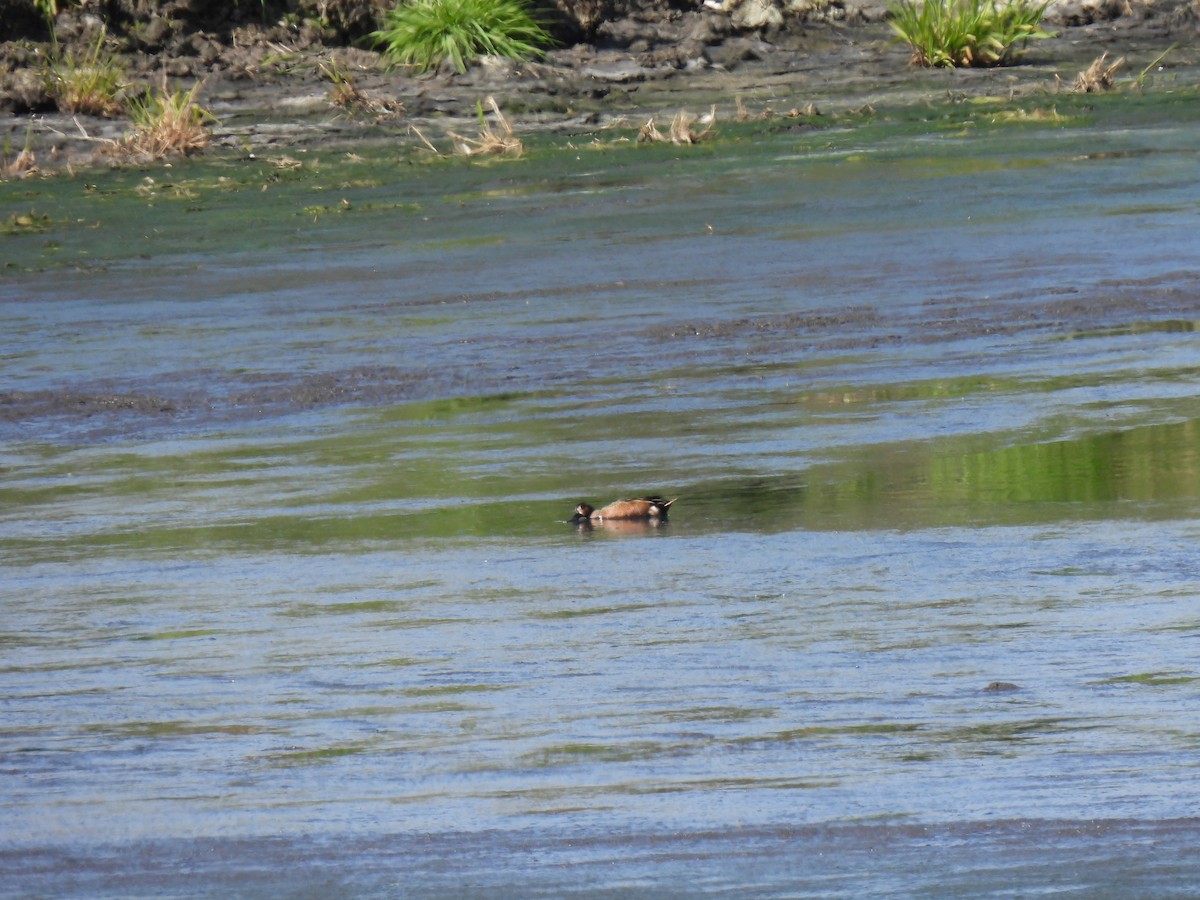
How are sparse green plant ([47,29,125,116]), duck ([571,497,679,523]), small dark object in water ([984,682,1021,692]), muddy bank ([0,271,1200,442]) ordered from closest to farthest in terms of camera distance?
1. small dark object in water ([984,682,1021,692])
2. duck ([571,497,679,523])
3. muddy bank ([0,271,1200,442])
4. sparse green plant ([47,29,125,116])

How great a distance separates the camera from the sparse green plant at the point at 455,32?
23553 mm

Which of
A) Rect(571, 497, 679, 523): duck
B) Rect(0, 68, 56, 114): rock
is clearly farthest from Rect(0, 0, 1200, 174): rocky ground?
Rect(571, 497, 679, 523): duck

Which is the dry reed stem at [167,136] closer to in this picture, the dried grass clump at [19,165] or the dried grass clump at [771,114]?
the dried grass clump at [19,165]

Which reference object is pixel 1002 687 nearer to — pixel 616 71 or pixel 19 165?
pixel 19 165

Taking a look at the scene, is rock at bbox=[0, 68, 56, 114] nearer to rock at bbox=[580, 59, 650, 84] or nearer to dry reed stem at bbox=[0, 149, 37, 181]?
dry reed stem at bbox=[0, 149, 37, 181]

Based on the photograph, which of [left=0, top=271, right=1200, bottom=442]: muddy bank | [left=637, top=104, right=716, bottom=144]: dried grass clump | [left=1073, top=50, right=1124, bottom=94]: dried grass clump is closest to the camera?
[left=0, top=271, right=1200, bottom=442]: muddy bank

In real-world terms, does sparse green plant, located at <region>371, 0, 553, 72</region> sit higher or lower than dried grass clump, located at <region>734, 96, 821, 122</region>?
higher

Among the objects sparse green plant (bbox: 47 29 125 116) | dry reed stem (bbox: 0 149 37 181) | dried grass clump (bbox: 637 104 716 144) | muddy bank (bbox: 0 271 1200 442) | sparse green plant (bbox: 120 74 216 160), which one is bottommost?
muddy bank (bbox: 0 271 1200 442)

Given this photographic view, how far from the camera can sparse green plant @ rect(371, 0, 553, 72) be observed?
77.3ft

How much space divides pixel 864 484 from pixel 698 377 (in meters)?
2.91

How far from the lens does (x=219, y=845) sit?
A: 179 inches

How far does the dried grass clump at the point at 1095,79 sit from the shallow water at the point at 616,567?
742 centimetres

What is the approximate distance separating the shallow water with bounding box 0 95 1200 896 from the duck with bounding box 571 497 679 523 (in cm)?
9

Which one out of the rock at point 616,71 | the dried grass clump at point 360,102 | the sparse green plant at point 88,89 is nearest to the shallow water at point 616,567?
the sparse green plant at point 88,89
